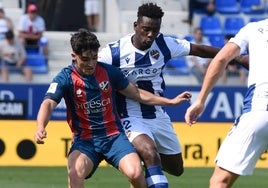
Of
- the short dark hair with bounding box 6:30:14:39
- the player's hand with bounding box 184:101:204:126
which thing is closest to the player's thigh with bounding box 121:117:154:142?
the player's hand with bounding box 184:101:204:126

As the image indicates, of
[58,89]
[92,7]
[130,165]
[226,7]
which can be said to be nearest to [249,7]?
[226,7]

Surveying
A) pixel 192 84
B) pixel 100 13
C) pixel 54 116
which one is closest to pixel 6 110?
pixel 54 116

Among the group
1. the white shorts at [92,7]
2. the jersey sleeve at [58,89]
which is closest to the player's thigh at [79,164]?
the jersey sleeve at [58,89]

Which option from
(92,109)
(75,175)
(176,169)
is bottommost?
(176,169)

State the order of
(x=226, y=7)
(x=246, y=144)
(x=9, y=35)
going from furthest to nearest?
(x=226, y=7), (x=9, y=35), (x=246, y=144)

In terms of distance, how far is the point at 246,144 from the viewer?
6.83 meters

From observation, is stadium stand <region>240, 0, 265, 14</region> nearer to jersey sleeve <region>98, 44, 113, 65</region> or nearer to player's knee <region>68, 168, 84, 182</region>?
jersey sleeve <region>98, 44, 113, 65</region>

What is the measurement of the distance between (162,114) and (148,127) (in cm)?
27

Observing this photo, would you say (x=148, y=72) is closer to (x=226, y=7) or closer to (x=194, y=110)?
(x=194, y=110)

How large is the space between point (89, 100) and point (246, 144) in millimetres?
1884

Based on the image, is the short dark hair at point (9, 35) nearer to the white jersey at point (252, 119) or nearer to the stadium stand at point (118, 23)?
the stadium stand at point (118, 23)

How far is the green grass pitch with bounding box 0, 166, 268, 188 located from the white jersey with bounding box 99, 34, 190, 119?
294 cm

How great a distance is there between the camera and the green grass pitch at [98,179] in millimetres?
11977

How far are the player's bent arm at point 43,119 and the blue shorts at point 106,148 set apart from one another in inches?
17.3
